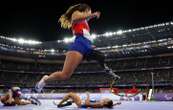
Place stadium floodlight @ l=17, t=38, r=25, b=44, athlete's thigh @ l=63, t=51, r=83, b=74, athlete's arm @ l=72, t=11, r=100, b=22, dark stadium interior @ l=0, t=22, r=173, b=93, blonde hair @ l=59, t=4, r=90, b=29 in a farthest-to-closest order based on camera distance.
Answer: stadium floodlight @ l=17, t=38, r=25, b=44
dark stadium interior @ l=0, t=22, r=173, b=93
blonde hair @ l=59, t=4, r=90, b=29
athlete's arm @ l=72, t=11, r=100, b=22
athlete's thigh @ l=63, t=51, r=83, b=74

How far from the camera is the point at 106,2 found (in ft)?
122

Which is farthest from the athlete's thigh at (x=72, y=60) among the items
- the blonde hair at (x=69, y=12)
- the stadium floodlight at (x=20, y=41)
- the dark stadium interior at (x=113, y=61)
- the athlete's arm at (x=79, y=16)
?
the stadium floodlight at (x=20, y=41)

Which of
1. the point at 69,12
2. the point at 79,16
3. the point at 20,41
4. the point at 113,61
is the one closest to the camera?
the point at 79,16

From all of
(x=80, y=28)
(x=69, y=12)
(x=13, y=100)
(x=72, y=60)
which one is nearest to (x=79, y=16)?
(x=80, y=28)

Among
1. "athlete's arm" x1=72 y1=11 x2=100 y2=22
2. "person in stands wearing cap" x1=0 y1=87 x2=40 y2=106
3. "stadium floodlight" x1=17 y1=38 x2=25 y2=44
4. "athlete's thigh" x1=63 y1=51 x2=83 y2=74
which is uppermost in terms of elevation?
"stadium floodlight" x1=17 y1=38 x2=25 y2=44

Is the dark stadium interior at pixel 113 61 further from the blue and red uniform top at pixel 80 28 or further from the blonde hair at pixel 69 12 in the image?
the blue and red uniform top at pixel 80 28

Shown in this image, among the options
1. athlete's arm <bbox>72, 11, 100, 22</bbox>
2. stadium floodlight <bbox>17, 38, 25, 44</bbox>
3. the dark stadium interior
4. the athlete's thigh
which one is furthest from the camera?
stadium floodlight <bbox>17, 38, 25, 44</bbox>

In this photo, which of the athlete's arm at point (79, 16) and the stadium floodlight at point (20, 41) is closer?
the athlete's arm at point (79, 16)

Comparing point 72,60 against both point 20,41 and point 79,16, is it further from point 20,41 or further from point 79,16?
point 20,41

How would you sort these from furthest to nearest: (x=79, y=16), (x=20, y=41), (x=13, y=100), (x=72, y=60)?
(x=20, y=41) → (x=13, y=100) → (x=79, y=16) → (x=72, y=60)

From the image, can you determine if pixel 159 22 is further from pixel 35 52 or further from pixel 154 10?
pixel 35 52

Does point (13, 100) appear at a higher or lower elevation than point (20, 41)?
lower

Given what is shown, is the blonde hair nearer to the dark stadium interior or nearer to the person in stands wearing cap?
the person in stands wearing cap

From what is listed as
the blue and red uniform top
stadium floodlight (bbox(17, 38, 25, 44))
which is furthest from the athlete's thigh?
stadium floodlight (bbox(17, 38, 25, 44))
